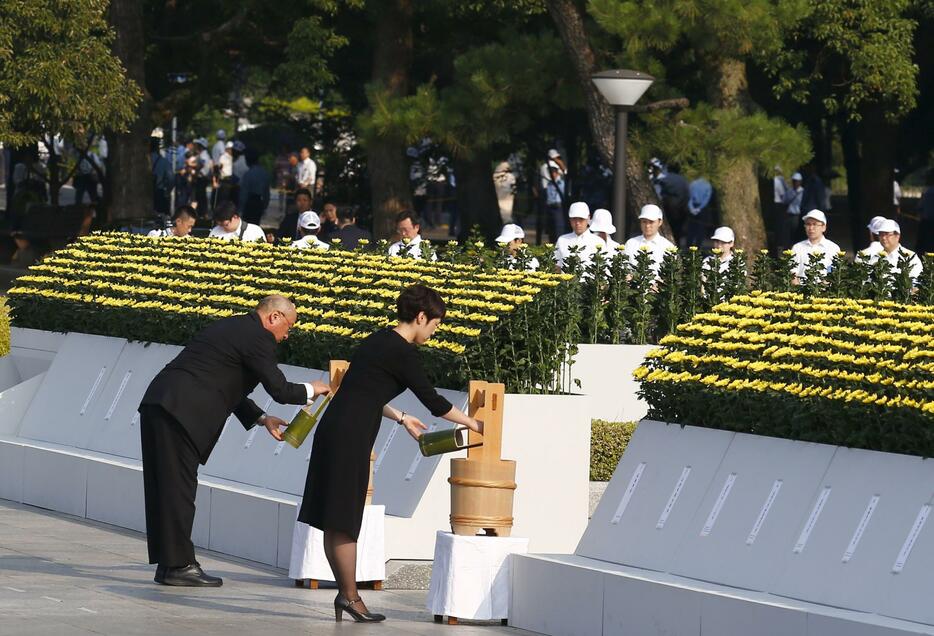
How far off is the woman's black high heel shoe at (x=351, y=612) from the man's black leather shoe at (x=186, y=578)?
46.0 inches

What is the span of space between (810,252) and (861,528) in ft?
25.6

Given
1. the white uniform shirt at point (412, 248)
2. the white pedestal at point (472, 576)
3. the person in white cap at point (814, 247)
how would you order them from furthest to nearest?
the person in white cap at point (814, 247)
the white uniform shirt at point (412, 248)
the white pedestal at point (472, 576)

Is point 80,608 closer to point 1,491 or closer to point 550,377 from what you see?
point 550,377

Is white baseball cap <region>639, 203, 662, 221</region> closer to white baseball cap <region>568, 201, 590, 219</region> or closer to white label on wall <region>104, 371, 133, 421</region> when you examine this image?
white baseball cap <region>568, 201, 590, 219</region>

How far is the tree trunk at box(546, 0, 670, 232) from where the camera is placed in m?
24.9

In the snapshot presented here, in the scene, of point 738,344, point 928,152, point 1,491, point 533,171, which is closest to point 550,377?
point 738,344

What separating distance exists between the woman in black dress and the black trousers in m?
1.26

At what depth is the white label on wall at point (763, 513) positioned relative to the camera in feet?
29.1

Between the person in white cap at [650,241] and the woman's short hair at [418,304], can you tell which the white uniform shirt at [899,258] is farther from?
the woman's short hair at [418,304]

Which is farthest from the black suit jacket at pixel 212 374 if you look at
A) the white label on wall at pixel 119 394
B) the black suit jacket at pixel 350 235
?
the black suit jacket at pixel 350 235

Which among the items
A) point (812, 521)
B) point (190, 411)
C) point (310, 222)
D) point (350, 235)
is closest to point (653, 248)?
point (350, 235)

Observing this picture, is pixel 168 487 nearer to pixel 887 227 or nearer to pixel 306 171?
pixel 887 227

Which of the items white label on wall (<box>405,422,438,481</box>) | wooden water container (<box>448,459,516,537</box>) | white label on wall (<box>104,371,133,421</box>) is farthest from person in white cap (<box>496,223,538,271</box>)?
wooden water container (<box>448,459,516,537</box>)

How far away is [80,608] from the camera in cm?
956
